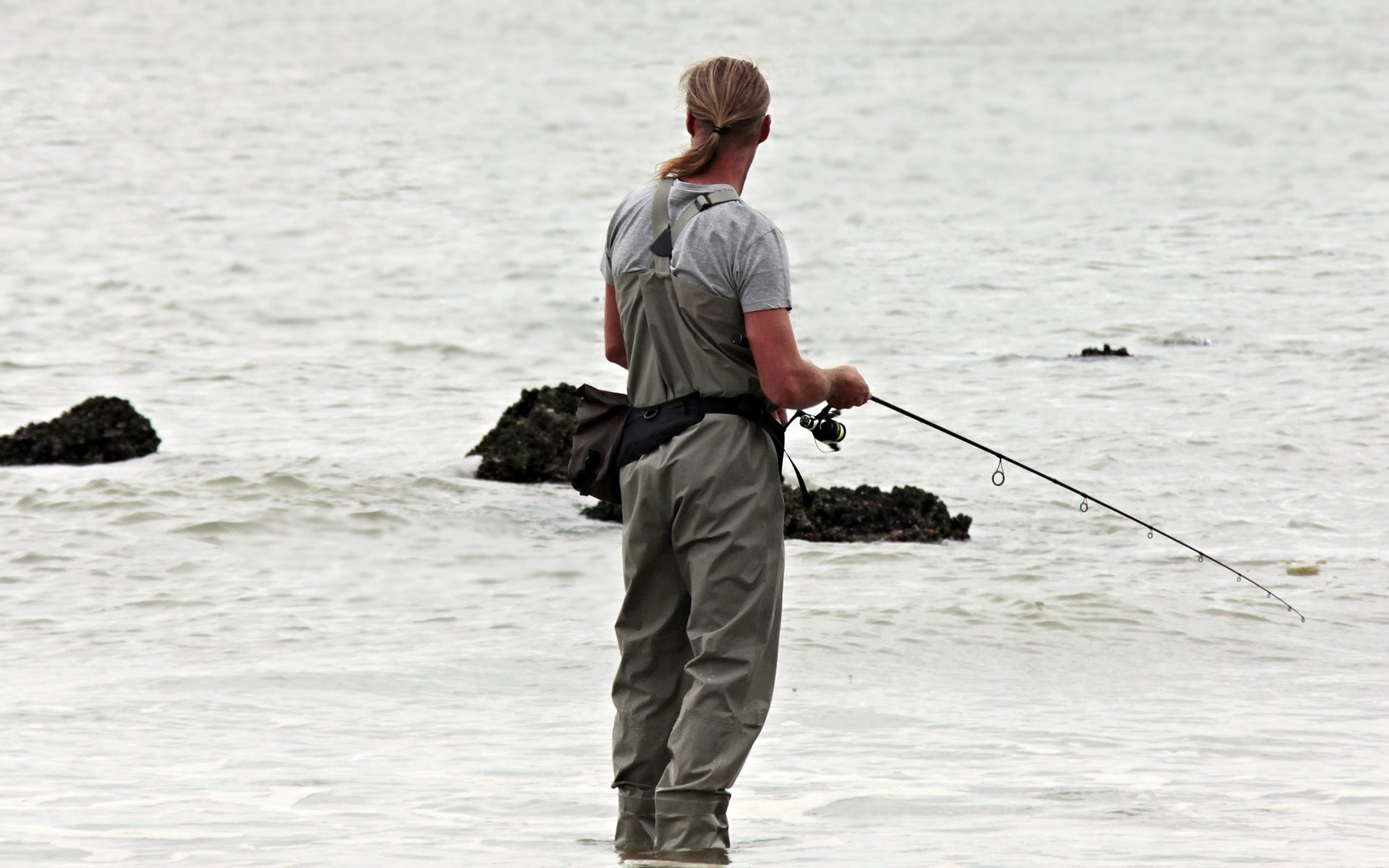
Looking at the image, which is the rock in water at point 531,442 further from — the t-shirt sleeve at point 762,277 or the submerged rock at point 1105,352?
the t-shirt sleeve at point 762,277

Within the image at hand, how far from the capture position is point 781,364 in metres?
3.98

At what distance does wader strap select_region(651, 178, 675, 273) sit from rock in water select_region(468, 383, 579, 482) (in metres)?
8.35

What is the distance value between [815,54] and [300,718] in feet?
147

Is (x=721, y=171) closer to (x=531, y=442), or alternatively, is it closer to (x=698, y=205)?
(x=698, y=205)

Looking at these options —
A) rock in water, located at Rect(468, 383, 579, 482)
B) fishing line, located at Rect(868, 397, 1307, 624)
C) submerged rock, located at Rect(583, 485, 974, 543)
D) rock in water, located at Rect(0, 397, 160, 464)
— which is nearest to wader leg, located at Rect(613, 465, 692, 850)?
fishing line, located at Rect(868, 397, 1307, 624)

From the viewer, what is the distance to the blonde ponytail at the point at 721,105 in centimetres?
410

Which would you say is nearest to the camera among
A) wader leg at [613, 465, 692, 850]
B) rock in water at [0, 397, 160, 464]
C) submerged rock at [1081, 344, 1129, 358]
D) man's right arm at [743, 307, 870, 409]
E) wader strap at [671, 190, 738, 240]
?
man's right arm at [743, 307, 870, 409]

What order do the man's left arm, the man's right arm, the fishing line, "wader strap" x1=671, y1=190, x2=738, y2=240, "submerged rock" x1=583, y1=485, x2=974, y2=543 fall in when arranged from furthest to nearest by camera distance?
"submerged rock" x1=583, y1=485, x2=974, y2=543, the fishing line, the man's left arm, "wader strap" x1=671, y1=190, x2=738, y2=240, the man's right arm

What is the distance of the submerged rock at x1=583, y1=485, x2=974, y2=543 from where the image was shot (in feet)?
36.4

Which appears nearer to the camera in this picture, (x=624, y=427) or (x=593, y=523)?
(x=624, y=427)

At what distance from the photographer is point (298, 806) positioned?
17.2 ft

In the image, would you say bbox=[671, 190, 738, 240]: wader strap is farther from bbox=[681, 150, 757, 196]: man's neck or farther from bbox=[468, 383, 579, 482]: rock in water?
bbox=[468, 383, 579, 482]: rock in water

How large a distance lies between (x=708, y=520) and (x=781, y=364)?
0.43m

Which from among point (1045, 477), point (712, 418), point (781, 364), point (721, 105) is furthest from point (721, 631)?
point (1045, 477)
